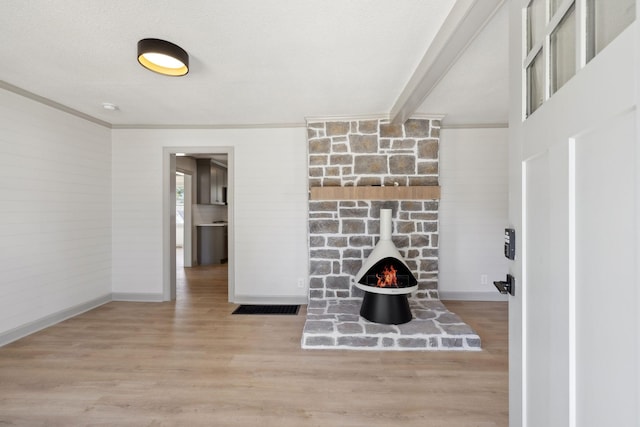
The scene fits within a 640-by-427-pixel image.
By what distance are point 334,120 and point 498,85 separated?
5.87ft

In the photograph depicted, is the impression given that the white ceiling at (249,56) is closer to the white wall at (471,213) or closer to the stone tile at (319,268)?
the white wall at (471,213)

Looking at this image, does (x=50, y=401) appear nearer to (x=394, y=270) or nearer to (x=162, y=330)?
(x=162, y=330)

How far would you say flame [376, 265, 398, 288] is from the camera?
10.5ft

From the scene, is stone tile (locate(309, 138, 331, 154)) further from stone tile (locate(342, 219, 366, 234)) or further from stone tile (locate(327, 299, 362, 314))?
stone tile (locate(327, 299, 362, 314))

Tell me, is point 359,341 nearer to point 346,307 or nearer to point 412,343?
point 412,343

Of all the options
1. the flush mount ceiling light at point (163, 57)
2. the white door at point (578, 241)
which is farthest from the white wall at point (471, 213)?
the flush mount ceiling light at point (163, 57)

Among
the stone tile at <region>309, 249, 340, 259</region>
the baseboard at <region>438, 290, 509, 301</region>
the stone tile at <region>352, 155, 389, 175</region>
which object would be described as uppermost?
the stone tile at <region>352, 155, 389, 175</region>

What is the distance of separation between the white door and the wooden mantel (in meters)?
2.51

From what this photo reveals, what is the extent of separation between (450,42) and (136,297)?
4661 mm

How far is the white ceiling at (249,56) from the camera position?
185 cm

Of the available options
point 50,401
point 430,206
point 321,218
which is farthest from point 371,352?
point 50,401

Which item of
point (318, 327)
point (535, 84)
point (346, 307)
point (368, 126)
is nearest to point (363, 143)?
point (368, 126)

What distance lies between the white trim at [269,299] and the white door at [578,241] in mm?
3120

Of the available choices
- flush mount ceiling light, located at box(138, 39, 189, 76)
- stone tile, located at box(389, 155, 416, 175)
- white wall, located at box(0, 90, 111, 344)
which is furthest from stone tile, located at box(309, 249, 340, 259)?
white wall, located at box(0, 90, 111, 344)
